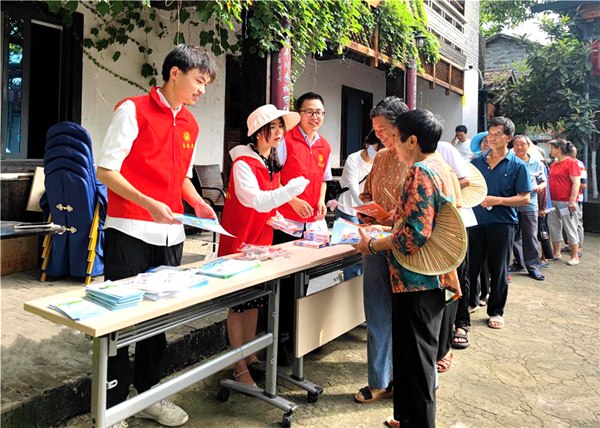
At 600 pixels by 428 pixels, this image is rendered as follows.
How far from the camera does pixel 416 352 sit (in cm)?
230

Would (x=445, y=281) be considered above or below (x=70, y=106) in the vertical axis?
below

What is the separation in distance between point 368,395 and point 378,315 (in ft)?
1.66

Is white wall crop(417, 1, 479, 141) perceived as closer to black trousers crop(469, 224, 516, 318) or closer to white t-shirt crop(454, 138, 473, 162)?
white t-shirt crop(454, 138, 473, 162)

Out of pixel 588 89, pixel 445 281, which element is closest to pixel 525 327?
pixel 445 281

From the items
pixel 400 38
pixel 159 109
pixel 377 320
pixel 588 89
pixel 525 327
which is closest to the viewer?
pixel 159 109

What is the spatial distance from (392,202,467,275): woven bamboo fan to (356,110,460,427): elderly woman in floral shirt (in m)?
0.04

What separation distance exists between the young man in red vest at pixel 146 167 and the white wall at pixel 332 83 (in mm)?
6648

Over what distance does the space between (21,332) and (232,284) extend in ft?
6.24

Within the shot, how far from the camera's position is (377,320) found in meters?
2.91

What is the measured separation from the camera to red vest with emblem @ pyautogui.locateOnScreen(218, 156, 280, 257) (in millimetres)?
2941

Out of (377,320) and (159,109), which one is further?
(377,320)

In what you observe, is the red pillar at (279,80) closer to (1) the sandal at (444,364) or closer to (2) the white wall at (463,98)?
(1) the sandal at (444,364)

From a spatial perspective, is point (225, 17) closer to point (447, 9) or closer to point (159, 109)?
point (159, 109)

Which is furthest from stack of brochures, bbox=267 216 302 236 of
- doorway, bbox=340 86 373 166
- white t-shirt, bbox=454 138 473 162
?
doorway, bbox=340 86 373 166
